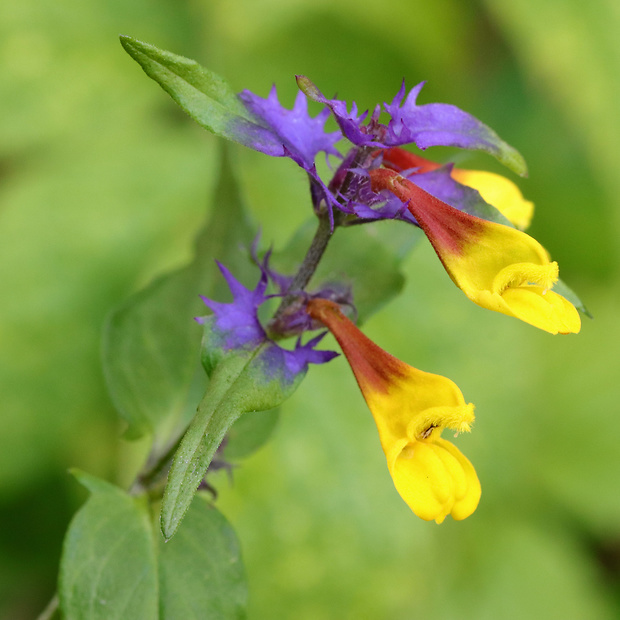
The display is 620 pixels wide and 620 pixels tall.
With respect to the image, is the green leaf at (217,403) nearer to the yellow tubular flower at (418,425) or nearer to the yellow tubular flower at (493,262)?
the yellow tubular flower at (418,425)

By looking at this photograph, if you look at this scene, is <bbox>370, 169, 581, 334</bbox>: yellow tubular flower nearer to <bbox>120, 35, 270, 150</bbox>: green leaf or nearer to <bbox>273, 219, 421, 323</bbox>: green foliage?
<bbox>120, 35, 270, 150</bbox>: green leaf

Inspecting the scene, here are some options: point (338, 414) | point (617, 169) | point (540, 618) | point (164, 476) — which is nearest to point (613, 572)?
point (540, 618)

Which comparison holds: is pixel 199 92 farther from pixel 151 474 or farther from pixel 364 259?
pixel 151 474

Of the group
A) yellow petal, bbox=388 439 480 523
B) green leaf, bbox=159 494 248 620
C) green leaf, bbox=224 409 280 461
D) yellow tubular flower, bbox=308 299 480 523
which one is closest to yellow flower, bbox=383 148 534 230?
yellow tubular flower, bbox=308 299 480 523

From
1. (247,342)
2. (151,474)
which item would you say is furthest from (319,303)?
(151,474)

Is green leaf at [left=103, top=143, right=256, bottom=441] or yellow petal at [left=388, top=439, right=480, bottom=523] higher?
yellow petal at [left=388, top=439, right=480, bottom=523]

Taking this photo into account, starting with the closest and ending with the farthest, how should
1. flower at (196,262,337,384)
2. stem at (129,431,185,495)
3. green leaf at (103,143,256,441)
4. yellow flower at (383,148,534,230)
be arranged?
1. flower at (196,262,337,384)
2. yellow flower at (383,148,534,230)
3. stem at (129,431,185,495)
4. green leaf at (103,143,256,441)

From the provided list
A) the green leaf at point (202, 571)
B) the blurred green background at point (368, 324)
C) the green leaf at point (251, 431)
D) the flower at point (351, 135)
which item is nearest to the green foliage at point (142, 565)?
the green leaf at point (202, 571)

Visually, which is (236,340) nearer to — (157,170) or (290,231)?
(290,231)

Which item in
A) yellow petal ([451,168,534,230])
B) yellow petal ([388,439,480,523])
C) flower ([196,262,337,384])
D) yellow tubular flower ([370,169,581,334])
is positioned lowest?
flower ([196,262,337,384])
